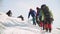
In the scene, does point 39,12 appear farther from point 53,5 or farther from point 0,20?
point 0,20

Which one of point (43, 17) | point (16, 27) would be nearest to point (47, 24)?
point (43, 17)

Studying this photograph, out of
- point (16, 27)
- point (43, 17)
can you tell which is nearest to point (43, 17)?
point (43, 17)

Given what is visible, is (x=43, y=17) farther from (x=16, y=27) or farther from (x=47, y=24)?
(x=16, y=27)

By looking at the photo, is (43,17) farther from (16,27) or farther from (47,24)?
(16,27)

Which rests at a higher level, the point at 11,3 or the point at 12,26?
the point at 11,3

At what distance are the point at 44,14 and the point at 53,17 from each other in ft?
0.27

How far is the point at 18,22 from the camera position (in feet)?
4.51

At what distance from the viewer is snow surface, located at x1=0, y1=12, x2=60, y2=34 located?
51.2 inches

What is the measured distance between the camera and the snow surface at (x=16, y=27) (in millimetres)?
1300

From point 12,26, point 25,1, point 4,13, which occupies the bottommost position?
point 12,26

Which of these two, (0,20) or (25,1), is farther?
(25,1)

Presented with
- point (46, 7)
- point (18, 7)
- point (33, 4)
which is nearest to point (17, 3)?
point (18, 7)

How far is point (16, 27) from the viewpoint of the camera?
136cm

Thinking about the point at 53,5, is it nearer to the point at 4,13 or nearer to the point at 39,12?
the point at 39,12
